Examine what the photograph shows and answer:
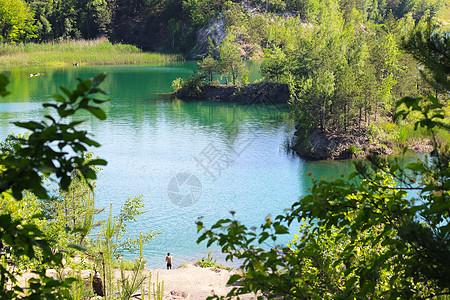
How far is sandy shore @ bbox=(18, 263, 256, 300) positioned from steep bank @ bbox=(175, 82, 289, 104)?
24.7 meters

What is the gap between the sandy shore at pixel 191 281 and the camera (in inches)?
423

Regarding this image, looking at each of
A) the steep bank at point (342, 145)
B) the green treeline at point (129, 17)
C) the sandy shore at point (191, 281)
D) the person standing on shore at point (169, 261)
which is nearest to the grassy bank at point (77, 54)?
the green treeline at point (129, 17)

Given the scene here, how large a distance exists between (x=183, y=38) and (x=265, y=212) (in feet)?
192

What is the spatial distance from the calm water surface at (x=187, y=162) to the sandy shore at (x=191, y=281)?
4.63ft

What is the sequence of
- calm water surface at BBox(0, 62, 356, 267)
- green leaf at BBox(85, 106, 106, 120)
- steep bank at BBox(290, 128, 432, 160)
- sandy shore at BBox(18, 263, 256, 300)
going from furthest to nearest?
steep bank at BBox(290, 128, 432, 160) → calm water surface at BBox(0, 62, 356, 267) → sandy shore at BBox(18, 263, 256, 300) → green leaf at BBox(85, 106, 106, 120)

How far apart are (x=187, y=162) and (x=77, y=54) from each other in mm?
44555

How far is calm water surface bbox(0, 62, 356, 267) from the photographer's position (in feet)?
54.0

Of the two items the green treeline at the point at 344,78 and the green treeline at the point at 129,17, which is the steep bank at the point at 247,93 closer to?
the green treeline at the point at 344,78

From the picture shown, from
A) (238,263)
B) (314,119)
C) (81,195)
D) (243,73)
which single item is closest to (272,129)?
(314,119)

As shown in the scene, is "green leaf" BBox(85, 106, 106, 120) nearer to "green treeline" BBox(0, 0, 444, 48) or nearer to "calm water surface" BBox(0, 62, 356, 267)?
"calm water surface" BBox(0, 62, 356, 267)

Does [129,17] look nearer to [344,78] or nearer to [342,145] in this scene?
[344,78]

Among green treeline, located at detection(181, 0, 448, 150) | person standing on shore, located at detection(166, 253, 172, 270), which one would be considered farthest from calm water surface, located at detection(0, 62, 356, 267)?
green treeline, located at detection(181, 0, 448, 150)

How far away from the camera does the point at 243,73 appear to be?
39.0 m

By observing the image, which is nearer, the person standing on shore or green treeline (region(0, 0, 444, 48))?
the person standing on shore
